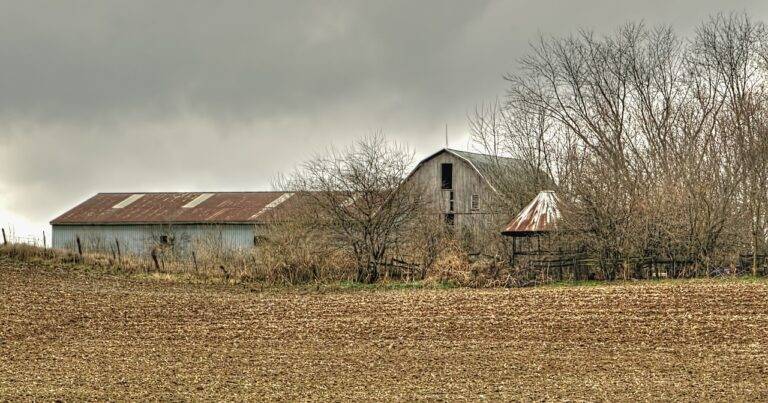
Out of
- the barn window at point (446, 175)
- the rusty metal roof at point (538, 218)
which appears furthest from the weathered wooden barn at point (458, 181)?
the rusty metal roof at point (538, 218)

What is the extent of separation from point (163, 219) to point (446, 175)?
15970 mm

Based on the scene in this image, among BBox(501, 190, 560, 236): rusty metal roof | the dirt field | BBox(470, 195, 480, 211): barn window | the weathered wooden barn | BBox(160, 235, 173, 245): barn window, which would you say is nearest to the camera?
the dirt field

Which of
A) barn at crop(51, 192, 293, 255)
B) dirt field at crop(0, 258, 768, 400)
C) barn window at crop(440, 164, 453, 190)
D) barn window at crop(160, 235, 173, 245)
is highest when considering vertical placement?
barn window at crop(440, 164, 453, 190)

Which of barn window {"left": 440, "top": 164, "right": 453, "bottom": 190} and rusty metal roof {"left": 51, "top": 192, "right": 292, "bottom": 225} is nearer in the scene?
barn window {"left": 440, "top": 164, "right": 453, "bottom": 190}

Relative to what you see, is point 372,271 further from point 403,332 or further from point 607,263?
point 403,332

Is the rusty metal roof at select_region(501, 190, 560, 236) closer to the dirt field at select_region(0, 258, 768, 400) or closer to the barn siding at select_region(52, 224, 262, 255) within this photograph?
the dirt field at select_region(0, 258, 768, 400)

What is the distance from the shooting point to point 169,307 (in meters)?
32.7

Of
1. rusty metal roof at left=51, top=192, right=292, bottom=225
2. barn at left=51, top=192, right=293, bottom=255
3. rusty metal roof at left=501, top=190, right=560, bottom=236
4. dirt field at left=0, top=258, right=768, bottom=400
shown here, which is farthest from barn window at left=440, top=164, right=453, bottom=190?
dirt field at left=0, top=258, right=768, bottom=400

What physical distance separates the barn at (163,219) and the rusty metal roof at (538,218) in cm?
2003

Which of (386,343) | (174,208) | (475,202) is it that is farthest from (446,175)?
(386,343)

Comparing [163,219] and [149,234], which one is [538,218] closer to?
[163,219]

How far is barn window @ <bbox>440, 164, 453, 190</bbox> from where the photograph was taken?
56.1 m

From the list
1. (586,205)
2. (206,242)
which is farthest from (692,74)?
(206,242)

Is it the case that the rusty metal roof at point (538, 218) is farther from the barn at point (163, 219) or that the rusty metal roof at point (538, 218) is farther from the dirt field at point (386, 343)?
the barn at point (163, 219)
